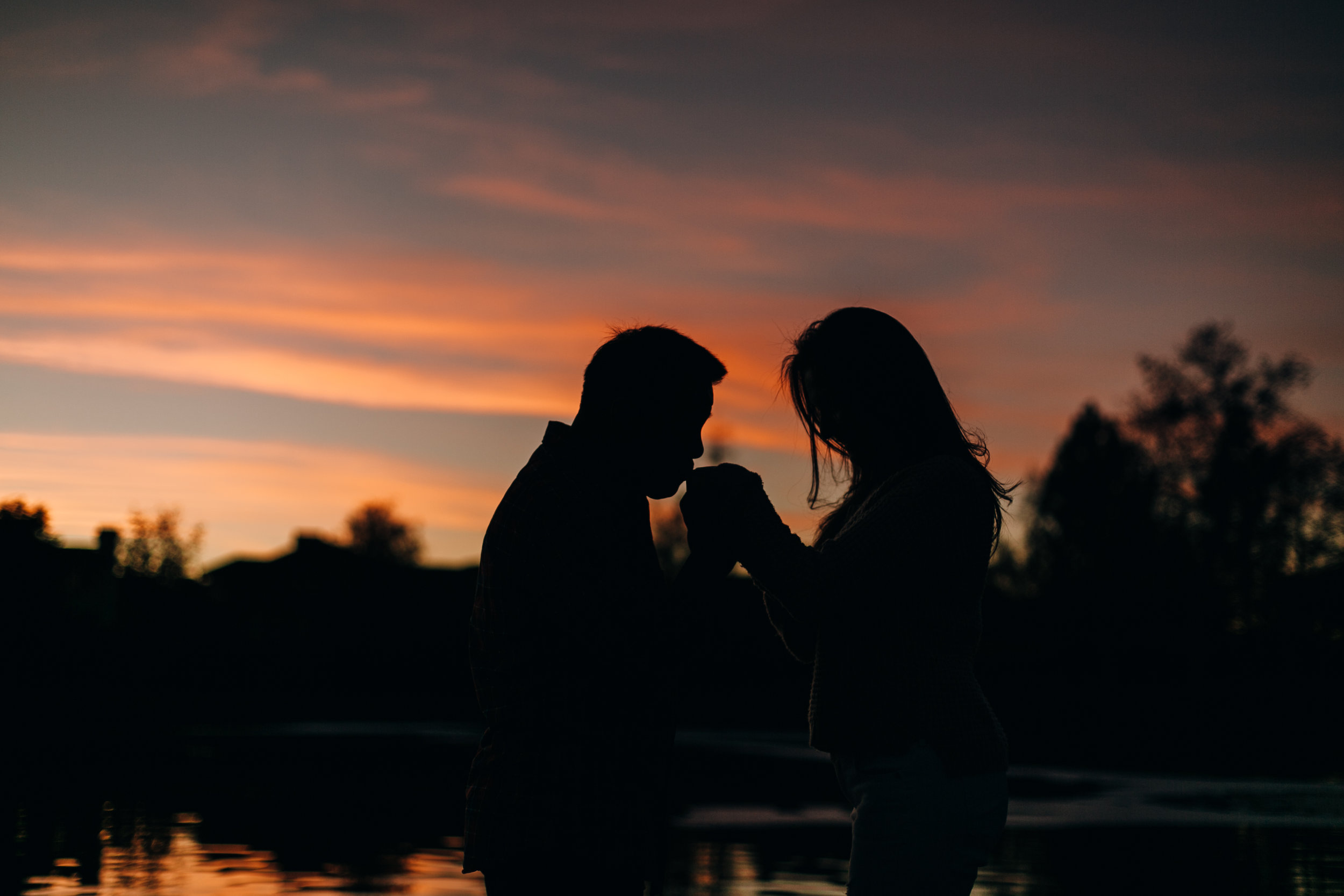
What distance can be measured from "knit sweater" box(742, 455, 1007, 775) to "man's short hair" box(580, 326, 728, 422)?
357 mm

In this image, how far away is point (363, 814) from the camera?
11.3 meters

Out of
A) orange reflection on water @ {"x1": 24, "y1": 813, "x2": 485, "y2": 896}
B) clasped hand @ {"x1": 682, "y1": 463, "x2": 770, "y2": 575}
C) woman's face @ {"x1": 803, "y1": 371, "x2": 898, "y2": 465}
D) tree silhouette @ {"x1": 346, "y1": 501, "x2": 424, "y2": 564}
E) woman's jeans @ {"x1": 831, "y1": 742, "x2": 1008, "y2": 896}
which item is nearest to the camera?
woman's jeans @ {"x1": 831, "y1": 742, "x2": 1008, "y2": 896}

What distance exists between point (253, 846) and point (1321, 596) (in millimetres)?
37407

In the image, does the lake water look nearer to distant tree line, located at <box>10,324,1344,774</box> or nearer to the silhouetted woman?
the silhouetted woman

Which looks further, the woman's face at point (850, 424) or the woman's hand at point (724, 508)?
the woman's face at point (850, 424)

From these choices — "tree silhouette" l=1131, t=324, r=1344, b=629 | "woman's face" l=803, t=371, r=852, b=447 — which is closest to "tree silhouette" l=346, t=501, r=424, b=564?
"tree silhouette" l=1131, t=324, r=1344, b=629

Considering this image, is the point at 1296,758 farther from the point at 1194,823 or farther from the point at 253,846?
the point at 253,846

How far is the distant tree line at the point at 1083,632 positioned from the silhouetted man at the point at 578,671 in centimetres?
2487

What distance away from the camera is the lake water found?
7941mm

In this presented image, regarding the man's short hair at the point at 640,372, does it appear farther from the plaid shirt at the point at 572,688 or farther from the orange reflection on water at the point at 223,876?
the orange reflection on water at the point at 223,876

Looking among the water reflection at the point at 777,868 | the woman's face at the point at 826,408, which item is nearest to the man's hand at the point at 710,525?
the woman's face at the point at 826,408

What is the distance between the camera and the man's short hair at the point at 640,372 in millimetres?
2537

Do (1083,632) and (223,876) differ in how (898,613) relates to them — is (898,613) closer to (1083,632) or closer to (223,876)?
(223,876)

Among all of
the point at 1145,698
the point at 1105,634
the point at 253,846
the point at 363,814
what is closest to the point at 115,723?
the point at 363,814
